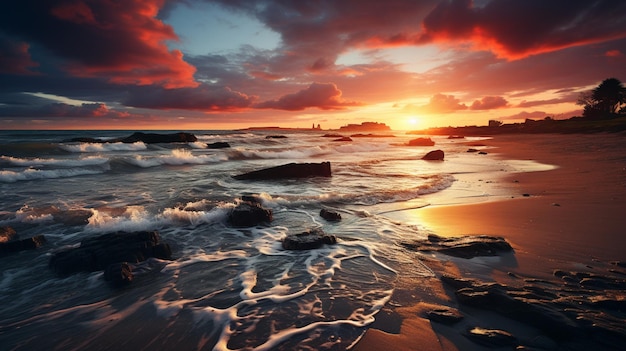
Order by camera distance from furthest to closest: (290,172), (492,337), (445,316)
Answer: (290,172)
(445,316)
(492,337)

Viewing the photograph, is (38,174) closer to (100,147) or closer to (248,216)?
(248,216)

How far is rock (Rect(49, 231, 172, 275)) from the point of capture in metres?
4.83

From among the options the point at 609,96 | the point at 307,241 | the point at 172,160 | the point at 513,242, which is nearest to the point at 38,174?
the point at 172,160

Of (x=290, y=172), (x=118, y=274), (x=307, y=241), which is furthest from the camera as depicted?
(x=290, y=172)

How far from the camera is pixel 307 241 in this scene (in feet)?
18.6

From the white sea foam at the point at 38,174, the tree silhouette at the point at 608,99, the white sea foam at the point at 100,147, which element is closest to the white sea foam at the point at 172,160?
the white sea foam at the point at 38,174

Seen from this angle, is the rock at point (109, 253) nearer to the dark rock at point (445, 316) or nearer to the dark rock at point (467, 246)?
the dark rock at point (445, 316)

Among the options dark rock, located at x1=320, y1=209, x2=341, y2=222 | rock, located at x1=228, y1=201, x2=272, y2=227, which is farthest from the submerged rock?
dark rock, located at x1=320, y1=209, x2=341, y2=222

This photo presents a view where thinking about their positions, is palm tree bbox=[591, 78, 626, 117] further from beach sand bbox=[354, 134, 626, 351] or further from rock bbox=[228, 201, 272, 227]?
rock bbox=[228, 201, 272, 227]

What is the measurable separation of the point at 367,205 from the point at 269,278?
5202 millimetres

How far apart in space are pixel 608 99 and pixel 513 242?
279 feet

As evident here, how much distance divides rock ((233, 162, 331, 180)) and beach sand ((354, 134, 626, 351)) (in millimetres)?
6159

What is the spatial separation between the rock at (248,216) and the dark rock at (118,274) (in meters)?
2.77

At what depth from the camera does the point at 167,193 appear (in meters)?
11.0
